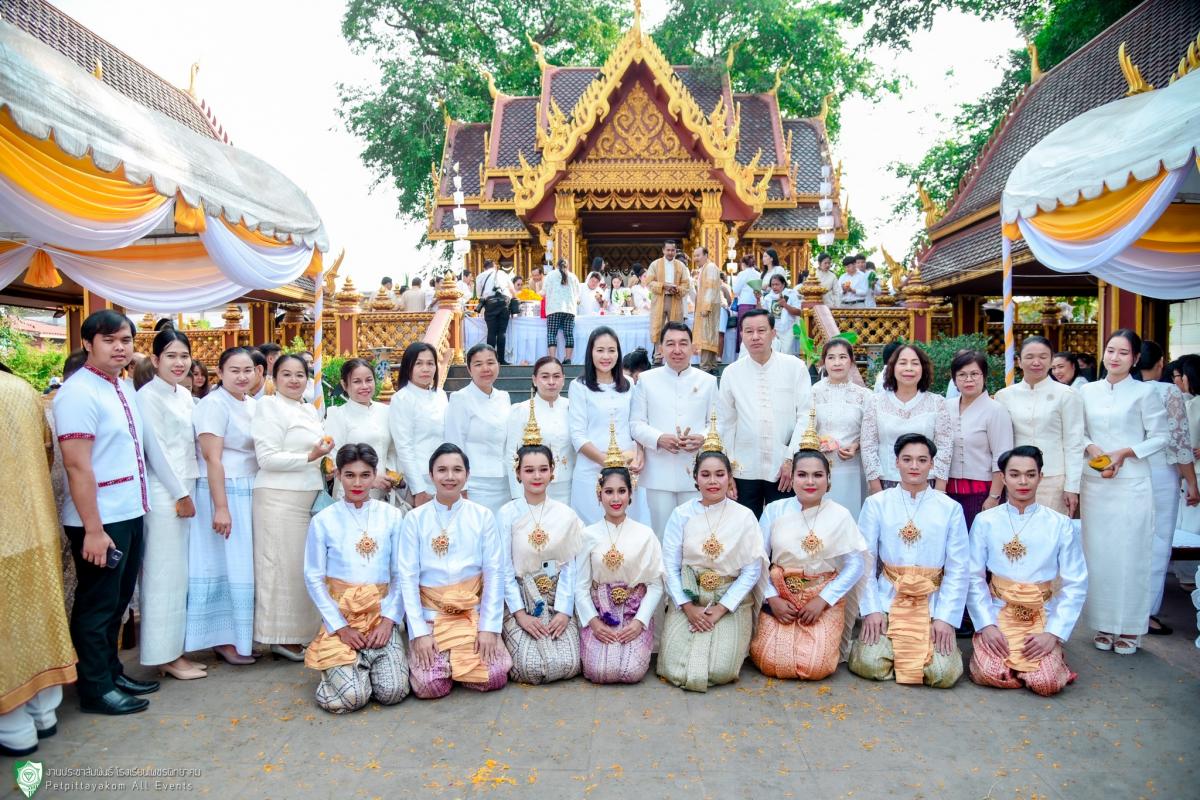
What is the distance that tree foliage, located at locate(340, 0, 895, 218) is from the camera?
20938mm

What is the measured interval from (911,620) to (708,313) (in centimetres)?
588

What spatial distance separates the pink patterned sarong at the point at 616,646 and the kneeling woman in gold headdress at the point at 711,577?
4.1 inches

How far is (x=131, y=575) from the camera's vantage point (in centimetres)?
368

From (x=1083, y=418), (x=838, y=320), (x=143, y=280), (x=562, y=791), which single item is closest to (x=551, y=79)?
(x=838, y=320)

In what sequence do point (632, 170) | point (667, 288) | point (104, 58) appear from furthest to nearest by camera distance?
point (632, 170), point (104, 58), point (667, 288)

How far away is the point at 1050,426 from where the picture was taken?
14.2ft

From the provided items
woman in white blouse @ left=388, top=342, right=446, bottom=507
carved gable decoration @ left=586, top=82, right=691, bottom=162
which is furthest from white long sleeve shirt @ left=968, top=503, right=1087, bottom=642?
carved gable decoration @ left=586, top=82, right=691, bottom=162

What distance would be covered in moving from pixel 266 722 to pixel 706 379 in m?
2.66

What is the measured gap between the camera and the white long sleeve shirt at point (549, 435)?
4527mm

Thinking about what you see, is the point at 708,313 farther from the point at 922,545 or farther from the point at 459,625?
the point at 459,625

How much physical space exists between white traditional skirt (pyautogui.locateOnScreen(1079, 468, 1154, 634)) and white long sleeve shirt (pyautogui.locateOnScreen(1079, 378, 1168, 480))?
0.09 metres

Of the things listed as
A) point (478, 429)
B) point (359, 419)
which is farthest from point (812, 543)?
point (359, 419)

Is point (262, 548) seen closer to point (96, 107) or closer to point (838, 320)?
point (96, 107)

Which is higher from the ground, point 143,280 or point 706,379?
point 143,280
